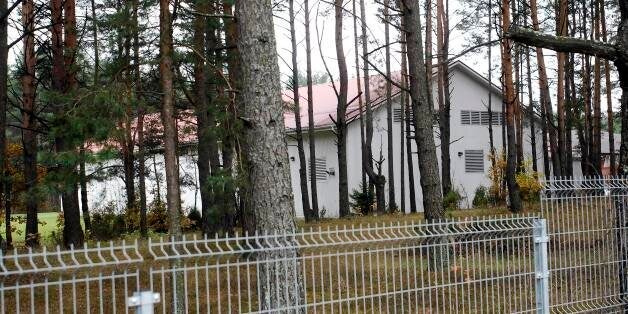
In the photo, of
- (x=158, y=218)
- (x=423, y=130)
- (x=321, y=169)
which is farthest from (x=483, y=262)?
(x=321, y=169)

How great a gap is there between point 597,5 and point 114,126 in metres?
23.3

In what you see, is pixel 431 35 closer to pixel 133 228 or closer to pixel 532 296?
pixel 133 228

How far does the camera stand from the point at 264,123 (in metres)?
7.51

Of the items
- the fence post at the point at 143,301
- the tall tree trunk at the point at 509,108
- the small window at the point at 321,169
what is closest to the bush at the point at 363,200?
the small window at the point at 321,169

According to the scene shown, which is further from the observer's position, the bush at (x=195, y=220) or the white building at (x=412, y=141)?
the white building at (x=412, y=141)

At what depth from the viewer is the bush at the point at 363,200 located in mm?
29109

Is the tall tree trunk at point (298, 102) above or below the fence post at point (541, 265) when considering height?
above

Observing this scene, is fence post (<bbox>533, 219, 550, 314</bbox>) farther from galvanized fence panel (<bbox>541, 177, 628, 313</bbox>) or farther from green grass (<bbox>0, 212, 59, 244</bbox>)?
green grass (<bbox>0, 212, 59, 244</bbox>)

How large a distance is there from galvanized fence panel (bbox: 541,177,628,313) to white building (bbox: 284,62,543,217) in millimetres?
22216

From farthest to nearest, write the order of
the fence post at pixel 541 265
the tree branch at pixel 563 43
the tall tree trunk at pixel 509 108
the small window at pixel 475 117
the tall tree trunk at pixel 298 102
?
the small window at pixel 475 117, the tall tree trunk at pixel 298 102, the tall tree trunk at pixel 509 108, the tree branch at pixel 563 43, the fence post at pixel 541 265

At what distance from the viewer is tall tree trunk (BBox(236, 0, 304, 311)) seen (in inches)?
291

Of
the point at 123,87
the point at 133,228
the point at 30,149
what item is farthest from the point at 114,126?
the point at 133,228

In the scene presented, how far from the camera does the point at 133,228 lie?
24.9 metres

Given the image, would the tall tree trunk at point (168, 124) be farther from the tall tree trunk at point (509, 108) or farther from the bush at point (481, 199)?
the bush at point (481, 199)
